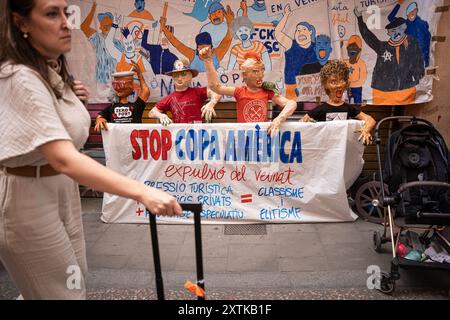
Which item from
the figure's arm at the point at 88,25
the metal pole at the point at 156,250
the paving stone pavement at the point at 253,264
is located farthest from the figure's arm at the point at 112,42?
the metal pole at the point at 156,250

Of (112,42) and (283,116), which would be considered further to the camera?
(112,42)

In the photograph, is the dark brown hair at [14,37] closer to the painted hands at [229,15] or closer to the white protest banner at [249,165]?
the white protest banner at [249,165]

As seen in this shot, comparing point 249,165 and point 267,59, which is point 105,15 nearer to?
point 267,59

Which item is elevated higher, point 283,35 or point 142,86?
point 283,35

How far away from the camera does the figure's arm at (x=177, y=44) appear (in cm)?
511

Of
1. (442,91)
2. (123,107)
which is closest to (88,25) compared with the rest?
(123,107)

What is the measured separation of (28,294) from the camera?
1744 millimetres

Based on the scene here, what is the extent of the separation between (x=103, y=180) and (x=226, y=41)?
4075mm

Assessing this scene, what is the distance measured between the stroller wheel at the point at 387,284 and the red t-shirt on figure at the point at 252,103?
2097 millimetres

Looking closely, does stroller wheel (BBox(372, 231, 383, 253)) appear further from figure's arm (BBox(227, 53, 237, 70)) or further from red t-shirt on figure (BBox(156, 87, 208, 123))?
figure's arm (BBox(227, 53, 237, 70))

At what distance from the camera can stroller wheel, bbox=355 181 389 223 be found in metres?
4.36

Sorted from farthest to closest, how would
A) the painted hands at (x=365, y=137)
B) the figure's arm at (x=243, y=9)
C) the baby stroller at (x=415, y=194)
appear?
the figure's arm at (x=243, y=9) → the painted hands at (x=365, y=137) → the baby stroller at (x=415, y=194)

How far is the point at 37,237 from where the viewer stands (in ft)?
5.39

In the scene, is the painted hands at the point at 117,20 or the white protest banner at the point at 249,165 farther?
the painted hands at the point at 117,20
